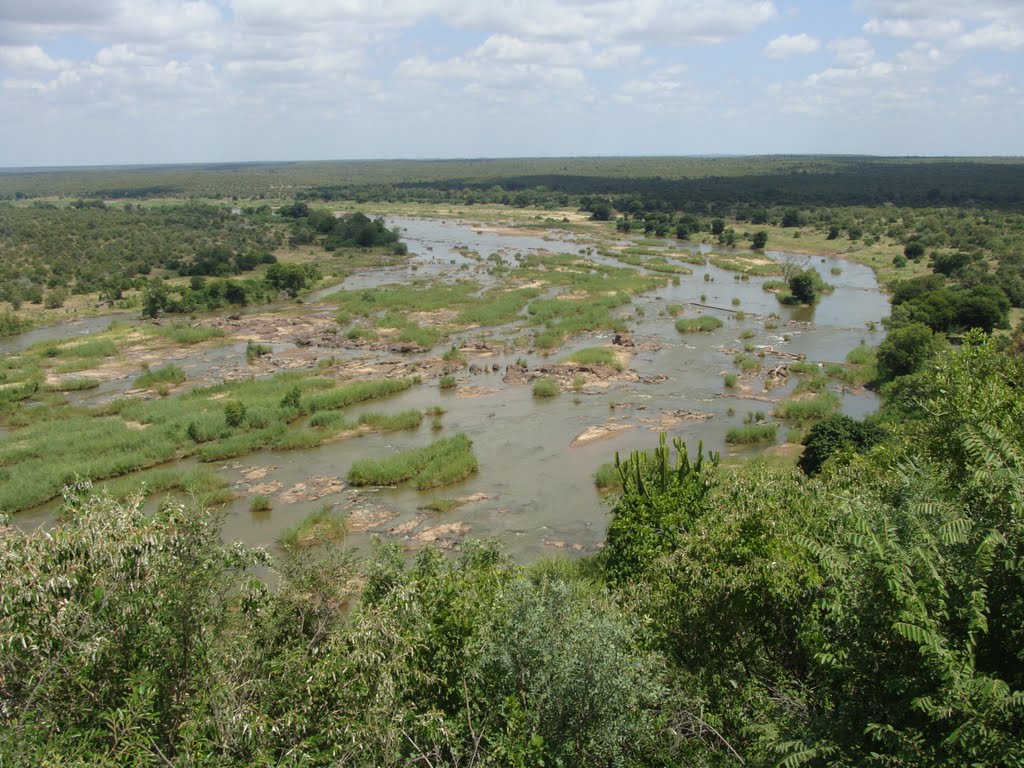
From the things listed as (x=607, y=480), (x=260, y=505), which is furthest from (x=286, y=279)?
(x=607, y=480)

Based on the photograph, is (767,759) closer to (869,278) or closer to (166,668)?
(166,668)

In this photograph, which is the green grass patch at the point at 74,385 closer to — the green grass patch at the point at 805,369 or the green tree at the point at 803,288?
the green grass patch at the point at 805,369

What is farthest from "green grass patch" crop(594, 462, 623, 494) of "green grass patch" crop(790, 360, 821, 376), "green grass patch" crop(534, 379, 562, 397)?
"green grass patch" crop(790, 360, 821, 376)

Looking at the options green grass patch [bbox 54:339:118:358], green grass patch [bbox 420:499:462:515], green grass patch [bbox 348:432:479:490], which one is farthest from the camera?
green grass patch [bbox 54:339:118:358]

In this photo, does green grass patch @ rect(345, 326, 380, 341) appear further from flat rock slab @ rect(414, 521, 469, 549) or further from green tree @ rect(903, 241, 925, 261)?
green tree @ rect(903, 241, 925, 261)

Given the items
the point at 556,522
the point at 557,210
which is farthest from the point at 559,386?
the point at 557,210

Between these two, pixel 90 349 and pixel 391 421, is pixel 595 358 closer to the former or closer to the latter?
pixel 391 421
